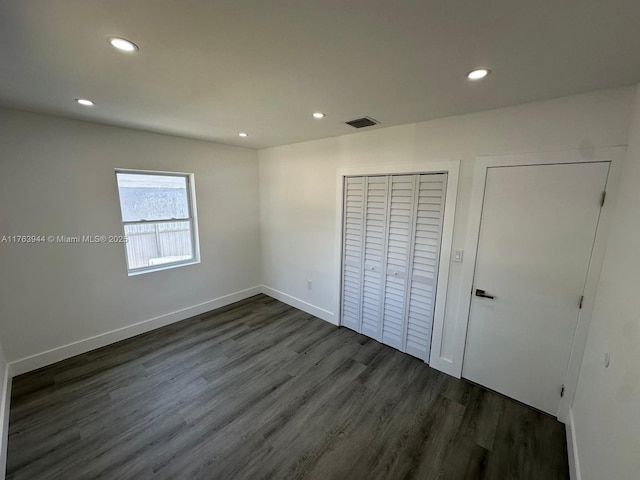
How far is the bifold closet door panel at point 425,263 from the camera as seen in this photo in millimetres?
2539

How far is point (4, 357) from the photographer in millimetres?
2373

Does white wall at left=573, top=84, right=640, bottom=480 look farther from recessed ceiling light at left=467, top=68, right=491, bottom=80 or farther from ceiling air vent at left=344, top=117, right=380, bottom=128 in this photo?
ceiling air vent at left=344, top=117, right=380, bottom=128

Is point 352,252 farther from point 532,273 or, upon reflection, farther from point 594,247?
point 594,247

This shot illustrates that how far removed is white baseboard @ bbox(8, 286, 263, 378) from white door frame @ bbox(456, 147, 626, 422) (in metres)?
3.27

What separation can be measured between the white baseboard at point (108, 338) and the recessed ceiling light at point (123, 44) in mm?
3015

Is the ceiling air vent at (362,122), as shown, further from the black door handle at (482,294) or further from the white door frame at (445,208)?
the black door handle at (482,294)

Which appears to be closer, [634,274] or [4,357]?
[634,274]

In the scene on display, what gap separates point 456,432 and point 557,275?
1415mm

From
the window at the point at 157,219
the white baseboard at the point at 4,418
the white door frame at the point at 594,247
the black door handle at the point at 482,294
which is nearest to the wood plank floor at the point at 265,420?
the white baseboard at the point at 4,418

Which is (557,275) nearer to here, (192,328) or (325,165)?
(325,165)

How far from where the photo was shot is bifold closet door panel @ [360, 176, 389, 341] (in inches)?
115

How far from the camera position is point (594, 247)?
1823 mm

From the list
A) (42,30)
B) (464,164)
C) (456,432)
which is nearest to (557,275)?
(464,164)

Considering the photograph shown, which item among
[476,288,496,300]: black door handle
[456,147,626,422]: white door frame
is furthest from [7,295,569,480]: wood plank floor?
[476,288,496,300]: black door handle
